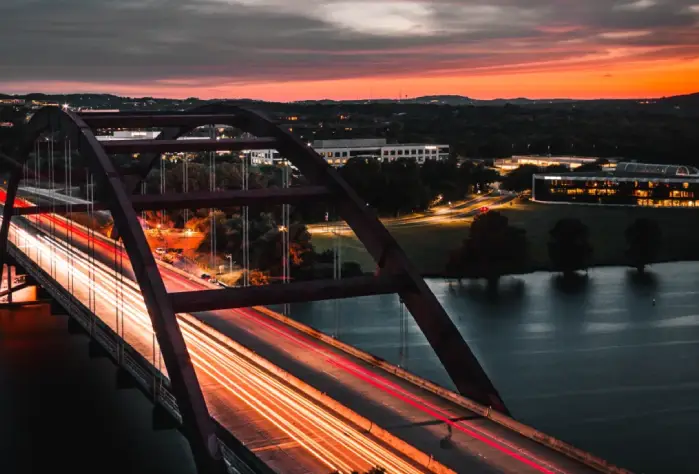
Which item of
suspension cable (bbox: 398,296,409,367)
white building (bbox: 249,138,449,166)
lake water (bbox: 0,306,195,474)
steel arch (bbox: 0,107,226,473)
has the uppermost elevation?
white building (bbox: 249,138,449,166)

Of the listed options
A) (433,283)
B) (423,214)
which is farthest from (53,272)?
(423,214)

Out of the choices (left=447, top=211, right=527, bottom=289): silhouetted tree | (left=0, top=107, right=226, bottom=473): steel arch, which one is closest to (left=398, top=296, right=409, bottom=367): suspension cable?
(left=0, top=107, right=226, bottom=473): steel arch

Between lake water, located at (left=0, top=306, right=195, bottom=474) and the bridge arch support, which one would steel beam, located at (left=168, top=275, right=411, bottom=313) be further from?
lake water, located at (left=0, top=306, right=195, bottom=474)

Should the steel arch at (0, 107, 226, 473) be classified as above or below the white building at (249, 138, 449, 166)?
below

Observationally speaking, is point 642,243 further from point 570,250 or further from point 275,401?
point 275,401

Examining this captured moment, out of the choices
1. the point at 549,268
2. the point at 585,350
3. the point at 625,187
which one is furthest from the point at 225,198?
the point at 625,187

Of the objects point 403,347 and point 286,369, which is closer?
point 286,369

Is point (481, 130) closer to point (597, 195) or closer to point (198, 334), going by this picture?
point (597, 195)
